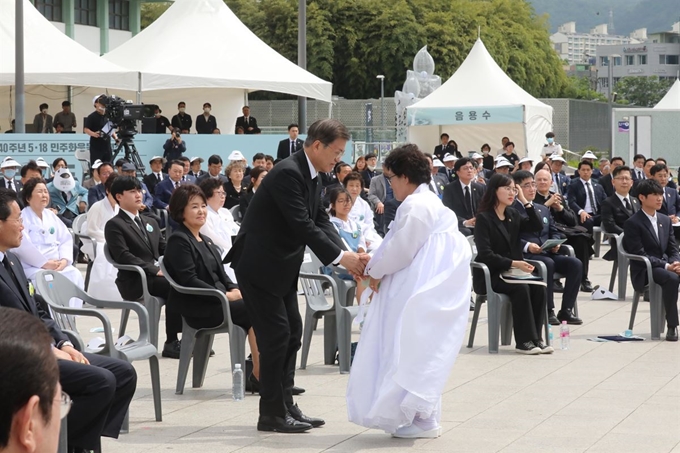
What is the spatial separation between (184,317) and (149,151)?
1252 cm

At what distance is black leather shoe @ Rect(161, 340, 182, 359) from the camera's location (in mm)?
9080

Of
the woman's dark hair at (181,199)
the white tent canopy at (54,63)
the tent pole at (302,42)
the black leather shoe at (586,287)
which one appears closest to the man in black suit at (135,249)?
the woman's dark hair at (181,199)

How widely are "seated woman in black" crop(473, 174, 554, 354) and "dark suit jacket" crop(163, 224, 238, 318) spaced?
8.41 ft

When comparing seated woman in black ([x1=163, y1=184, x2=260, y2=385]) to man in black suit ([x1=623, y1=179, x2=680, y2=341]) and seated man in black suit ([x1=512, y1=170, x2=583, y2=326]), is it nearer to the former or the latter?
seated man in black suit ([x1=512, y1=170, x2=583, y2=326])

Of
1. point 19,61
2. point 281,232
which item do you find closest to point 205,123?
point 19,61

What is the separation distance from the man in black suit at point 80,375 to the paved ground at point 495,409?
821 millimetres

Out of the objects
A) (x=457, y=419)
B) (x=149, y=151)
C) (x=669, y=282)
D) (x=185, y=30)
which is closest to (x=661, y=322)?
(x=669, y=282)

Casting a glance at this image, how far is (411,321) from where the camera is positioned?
637 cm

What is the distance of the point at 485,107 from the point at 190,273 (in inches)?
871

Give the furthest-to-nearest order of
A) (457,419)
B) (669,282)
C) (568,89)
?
(568,89)
(669,282)
(457,419)

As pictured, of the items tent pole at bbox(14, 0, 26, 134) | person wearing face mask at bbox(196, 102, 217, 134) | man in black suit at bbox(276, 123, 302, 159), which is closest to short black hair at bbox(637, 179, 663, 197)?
man in black suit at bbox(276, 123, 302, 159)

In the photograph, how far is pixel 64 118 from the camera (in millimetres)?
24547

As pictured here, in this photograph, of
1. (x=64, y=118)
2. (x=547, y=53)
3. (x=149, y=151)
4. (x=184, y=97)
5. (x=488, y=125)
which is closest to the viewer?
(x=149, y=151)

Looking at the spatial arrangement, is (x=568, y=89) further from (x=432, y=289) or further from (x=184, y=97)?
(x=432, y=289)
